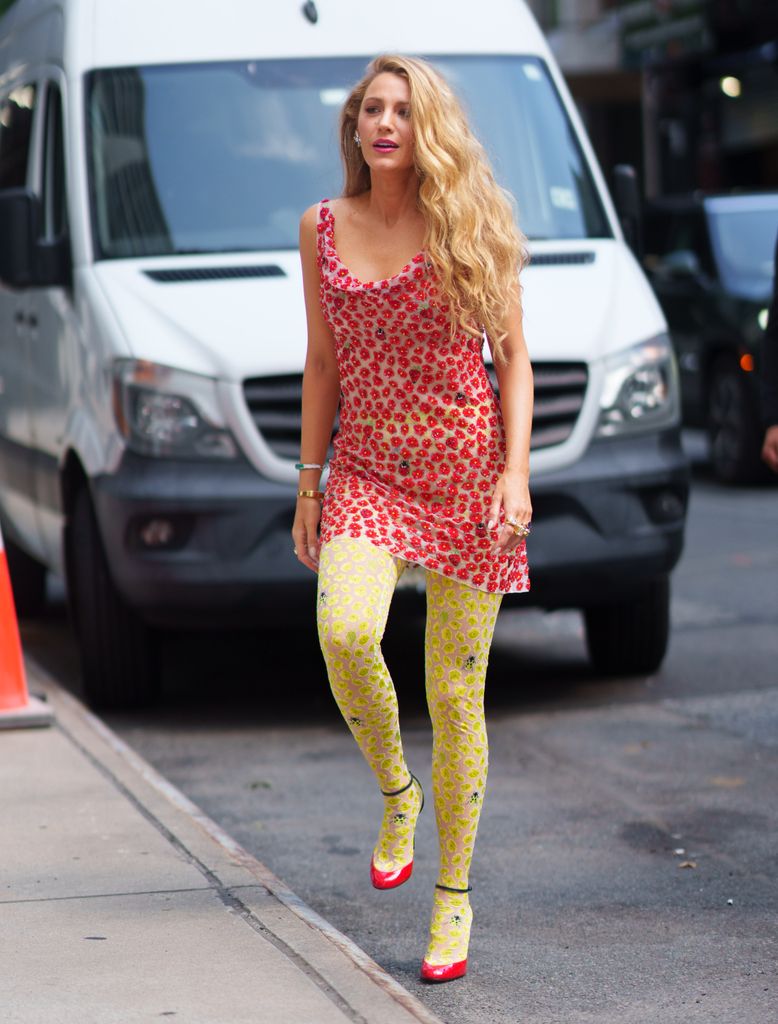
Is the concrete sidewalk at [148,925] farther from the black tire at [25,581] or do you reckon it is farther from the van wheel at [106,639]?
the black tire at [25,581]

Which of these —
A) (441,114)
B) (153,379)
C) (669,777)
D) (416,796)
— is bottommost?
(669,777)

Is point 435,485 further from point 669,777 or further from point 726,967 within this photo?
point 669,777

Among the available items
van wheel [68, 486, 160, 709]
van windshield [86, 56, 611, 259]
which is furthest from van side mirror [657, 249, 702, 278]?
van wheel [68, 486, 160, 709]

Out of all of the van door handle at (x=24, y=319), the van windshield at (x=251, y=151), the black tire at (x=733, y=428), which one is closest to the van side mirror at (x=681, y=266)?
the black tire at (x=733, y=428)

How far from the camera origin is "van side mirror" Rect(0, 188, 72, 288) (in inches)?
286

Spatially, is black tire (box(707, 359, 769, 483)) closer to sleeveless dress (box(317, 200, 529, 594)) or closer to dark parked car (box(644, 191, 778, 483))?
dark parked car (box(644, 191, 778, 483))

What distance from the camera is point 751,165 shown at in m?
29.4

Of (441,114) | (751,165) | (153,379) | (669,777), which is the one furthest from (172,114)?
(751,165)

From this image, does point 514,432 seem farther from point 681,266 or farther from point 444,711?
point 681,266

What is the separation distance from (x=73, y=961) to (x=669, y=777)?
2507 millimetres

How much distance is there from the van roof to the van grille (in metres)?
1.52

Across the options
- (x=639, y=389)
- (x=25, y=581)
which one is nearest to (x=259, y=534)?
(x=639, y=389)

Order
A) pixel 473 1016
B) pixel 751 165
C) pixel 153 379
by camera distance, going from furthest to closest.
A: pixel 751 165
pixel 153 379
pixel 473 1016

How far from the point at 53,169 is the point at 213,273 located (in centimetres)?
107
